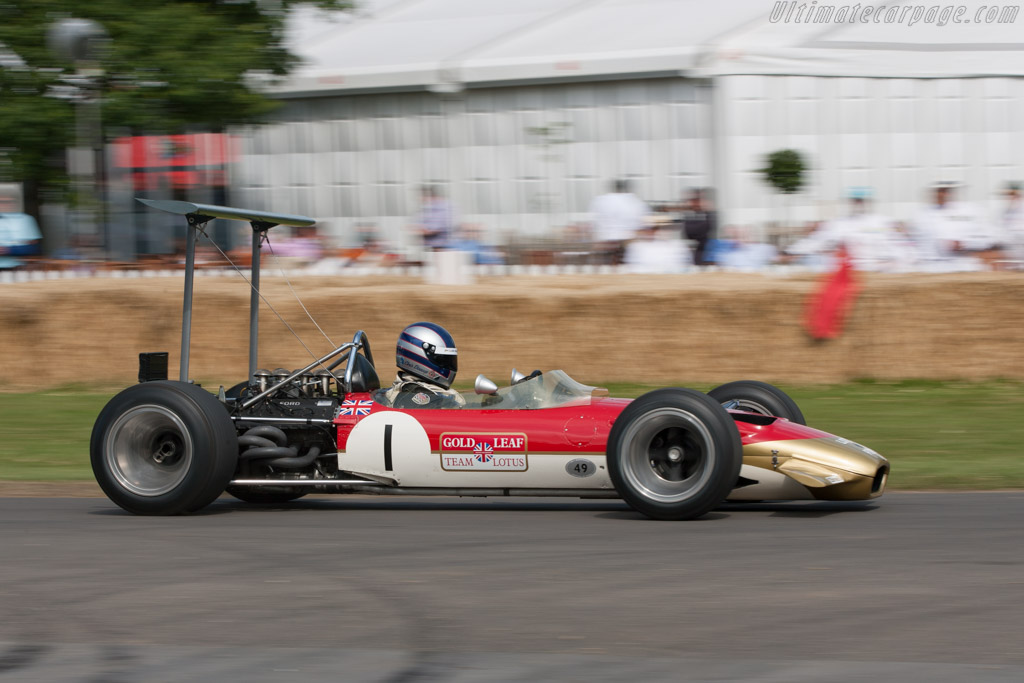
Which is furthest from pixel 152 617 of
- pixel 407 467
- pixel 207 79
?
pixel 207 79

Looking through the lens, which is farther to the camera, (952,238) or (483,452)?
(952,238)

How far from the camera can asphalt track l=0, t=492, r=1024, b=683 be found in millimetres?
3922

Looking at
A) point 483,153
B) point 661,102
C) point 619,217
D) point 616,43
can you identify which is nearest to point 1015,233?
point 619,217

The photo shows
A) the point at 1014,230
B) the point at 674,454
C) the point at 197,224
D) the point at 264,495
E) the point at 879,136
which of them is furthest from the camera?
the point at 879,136

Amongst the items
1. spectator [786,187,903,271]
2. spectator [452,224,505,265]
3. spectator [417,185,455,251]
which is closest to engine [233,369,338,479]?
spectator [452,224,505,265]

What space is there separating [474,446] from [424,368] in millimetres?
698

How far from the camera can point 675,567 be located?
5145 mm

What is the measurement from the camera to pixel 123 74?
620 inches

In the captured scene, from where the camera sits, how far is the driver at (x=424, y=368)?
689cm

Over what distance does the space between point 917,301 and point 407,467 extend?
22.4ft

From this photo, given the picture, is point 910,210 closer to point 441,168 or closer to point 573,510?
point 441,168

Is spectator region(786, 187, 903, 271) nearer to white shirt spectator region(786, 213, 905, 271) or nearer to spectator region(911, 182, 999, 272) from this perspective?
white shirt spectator region(786, 213, 905, 271)

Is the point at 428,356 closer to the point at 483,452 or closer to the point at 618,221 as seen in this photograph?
the point at 483,452

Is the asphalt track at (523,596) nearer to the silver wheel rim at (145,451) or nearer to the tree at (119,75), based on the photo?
the silver wheel rim at (145,451)
